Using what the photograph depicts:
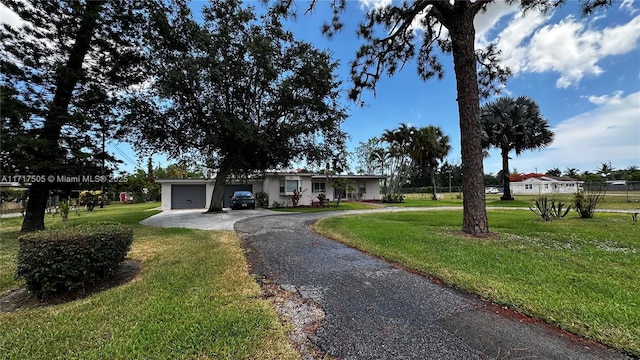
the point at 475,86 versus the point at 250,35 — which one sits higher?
the point at 250,35

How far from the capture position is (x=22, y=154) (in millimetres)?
7805

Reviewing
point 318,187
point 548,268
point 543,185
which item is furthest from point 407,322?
point 543,185

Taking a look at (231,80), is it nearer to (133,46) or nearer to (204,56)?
(204,56)

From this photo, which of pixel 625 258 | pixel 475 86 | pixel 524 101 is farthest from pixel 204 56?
pixel 524 101

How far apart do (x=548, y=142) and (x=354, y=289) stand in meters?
26.9

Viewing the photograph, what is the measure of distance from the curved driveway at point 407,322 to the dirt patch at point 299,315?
0.25 feet

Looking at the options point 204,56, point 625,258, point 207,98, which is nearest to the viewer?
point 625,258

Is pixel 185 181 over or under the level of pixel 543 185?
over

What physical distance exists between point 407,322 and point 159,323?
95.3 inches

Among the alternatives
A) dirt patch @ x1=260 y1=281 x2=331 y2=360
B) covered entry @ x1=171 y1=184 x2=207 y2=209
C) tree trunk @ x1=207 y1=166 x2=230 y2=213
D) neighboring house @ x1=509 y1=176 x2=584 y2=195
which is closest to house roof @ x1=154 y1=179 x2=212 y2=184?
covered entry @ x1=171 y1=184 x2=207 y2=209

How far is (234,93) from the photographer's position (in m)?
14.2

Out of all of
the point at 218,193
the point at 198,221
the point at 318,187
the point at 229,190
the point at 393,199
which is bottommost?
the point at 198,221

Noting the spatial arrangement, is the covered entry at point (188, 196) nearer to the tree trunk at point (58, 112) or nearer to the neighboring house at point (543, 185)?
the tree trunk at point (58, 112)

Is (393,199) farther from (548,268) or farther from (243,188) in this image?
(548,268)
